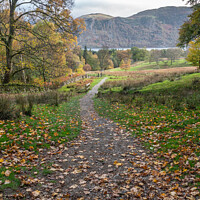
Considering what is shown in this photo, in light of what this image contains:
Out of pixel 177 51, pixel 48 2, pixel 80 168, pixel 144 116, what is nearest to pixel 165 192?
pixel 80 168

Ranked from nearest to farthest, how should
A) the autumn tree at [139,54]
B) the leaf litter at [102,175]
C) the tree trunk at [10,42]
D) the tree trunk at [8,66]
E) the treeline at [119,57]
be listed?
the leaf litter at [102,175], the tree trunk at [10,42], the tree trunk at [8,66], the treeline at [119,57], the autumn tree at [139,54]

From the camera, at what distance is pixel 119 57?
121250mm

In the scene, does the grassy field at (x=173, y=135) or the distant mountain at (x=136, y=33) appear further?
the distant mountain at (x=136, y=33)

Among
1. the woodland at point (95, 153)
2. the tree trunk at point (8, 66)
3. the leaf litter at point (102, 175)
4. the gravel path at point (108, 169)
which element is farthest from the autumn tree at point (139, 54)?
the leaf litter at point (102, 175)

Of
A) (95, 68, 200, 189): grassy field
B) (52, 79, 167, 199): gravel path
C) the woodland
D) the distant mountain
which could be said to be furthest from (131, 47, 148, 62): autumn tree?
(52, 79, 167, 199): gravel path

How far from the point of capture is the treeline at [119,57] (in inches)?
2905

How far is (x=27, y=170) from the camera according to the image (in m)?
4.97

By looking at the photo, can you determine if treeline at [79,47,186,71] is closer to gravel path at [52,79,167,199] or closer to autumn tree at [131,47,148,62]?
autumn tree at [131,47,148,62]

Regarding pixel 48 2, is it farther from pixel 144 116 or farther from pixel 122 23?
pixel 122 23

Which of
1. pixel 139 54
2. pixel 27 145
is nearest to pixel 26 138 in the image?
pixel 27 145

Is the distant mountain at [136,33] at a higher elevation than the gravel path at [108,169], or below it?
higher

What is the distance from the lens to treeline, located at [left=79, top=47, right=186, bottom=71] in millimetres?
73787

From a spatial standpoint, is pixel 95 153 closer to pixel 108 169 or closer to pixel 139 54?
pixel 108 169

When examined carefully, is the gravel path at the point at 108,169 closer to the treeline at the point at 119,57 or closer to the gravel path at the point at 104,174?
the gravel path at the point at 104,174
